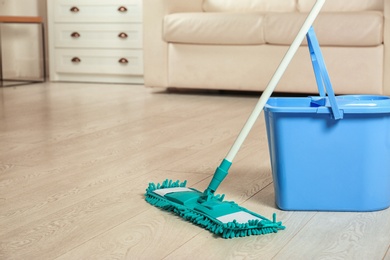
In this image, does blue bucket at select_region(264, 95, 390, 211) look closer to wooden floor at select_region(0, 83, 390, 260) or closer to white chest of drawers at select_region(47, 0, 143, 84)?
wooden floor at select_region(0, 83, 390, 260)

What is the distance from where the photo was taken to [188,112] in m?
3.25

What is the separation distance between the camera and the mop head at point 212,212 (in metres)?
1.34

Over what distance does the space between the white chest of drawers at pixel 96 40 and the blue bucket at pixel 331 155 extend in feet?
10.6

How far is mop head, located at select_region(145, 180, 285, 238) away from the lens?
4.38 ft

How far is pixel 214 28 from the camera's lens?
149 inches

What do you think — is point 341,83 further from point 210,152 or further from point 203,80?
point 210,152

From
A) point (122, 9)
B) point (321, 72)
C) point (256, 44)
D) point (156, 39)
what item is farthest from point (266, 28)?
point (321, 72)

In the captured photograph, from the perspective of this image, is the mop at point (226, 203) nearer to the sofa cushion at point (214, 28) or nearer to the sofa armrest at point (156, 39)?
the sofa cushion at point (214, 28)

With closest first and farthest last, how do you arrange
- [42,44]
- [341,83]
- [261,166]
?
[261,166] → [341,83] → [42,44]

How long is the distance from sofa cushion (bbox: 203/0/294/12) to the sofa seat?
385mm

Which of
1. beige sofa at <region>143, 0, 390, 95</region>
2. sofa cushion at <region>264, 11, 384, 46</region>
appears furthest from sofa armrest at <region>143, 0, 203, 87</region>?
sofa cushion at <region>264, 11, 384, 46</region>

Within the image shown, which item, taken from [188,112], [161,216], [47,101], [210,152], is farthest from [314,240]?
[47,101]

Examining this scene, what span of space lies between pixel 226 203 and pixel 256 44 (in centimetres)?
239

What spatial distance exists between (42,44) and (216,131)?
273 cm
